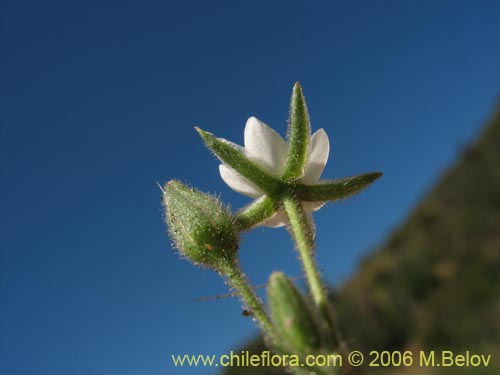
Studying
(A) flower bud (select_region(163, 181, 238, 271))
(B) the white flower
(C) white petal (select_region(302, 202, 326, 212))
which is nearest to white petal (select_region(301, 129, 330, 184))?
(B) the white flower

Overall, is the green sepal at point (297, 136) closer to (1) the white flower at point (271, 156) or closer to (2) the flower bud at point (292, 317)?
(1) the white flower at point (271, 156)

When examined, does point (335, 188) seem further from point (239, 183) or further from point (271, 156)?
point (239, 183)

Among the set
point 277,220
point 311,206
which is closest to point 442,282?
point 311,206

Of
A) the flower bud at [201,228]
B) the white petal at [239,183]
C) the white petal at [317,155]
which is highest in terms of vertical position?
the white petal at [317,155]

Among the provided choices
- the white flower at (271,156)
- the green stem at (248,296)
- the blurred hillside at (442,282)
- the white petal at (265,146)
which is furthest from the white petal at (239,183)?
the blurred hillside at (442,282)

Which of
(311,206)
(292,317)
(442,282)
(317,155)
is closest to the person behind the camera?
(292,317)

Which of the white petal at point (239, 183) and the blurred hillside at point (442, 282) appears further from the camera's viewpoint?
the blurred hillside at point (442, 282)

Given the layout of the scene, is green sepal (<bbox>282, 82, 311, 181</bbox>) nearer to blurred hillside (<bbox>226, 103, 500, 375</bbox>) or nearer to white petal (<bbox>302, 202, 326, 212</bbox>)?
white petal (<bbox>302, 202, 326, 212</bbox>)

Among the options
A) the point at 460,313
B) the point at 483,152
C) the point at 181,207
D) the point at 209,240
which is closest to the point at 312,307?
the point at 209,240
